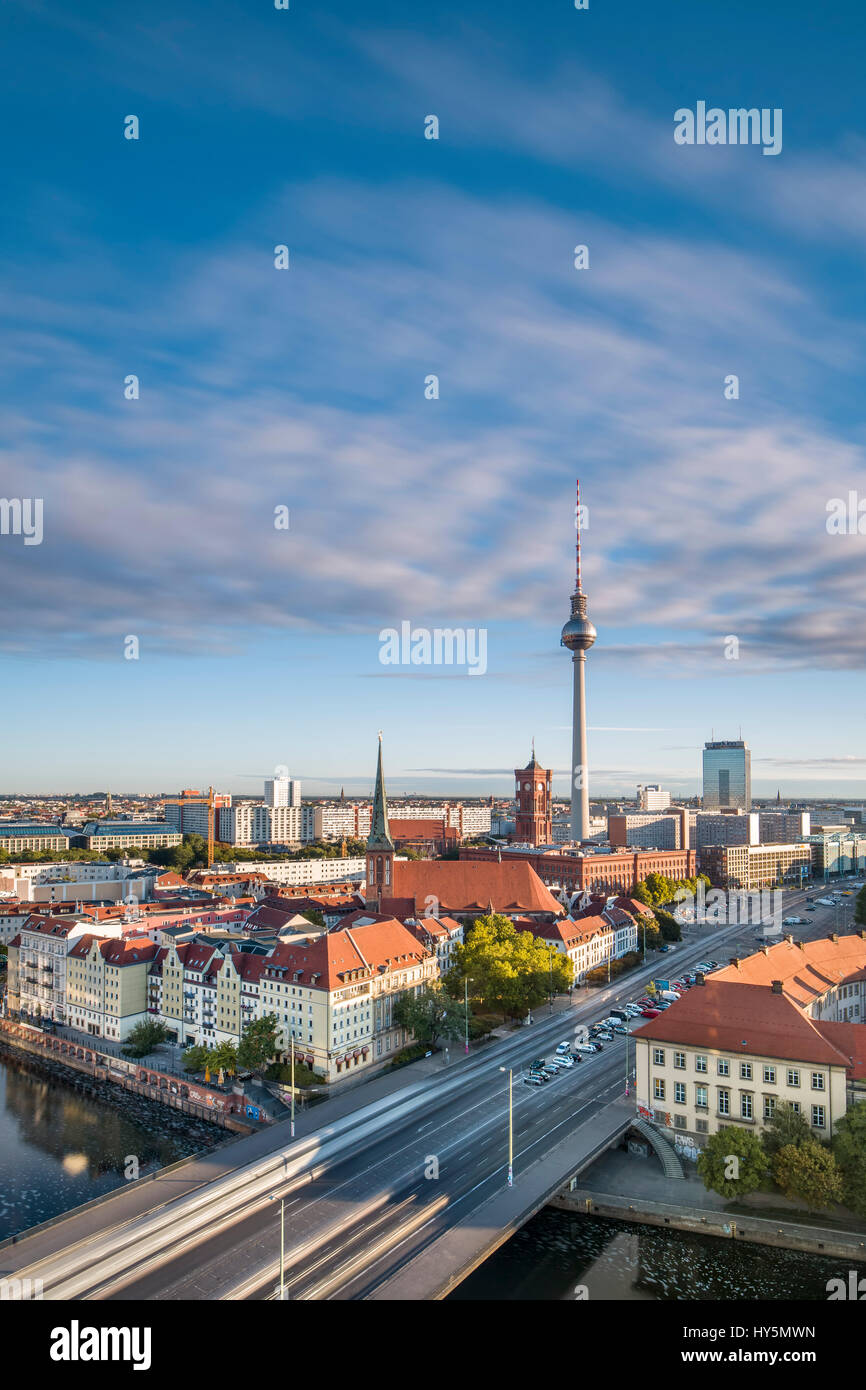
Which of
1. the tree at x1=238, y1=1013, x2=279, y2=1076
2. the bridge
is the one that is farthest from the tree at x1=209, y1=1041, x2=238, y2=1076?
the bridge

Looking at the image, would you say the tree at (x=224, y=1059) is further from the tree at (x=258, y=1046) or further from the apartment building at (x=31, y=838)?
the apartment building at (x=31, y=838)

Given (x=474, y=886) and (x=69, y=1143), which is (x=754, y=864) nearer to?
(x=474, y=886)

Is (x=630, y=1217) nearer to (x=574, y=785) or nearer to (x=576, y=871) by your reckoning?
(x=576, y=871)

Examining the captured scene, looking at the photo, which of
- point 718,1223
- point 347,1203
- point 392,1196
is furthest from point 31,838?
point 718,1223

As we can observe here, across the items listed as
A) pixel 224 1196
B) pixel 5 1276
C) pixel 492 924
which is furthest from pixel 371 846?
pixel 5 1276

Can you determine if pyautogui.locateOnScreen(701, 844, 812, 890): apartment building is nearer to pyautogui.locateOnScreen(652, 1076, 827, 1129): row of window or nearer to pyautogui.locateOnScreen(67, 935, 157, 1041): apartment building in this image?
pyautogui.locateOnScreen(67, 935, 157, 1041): apartment building
